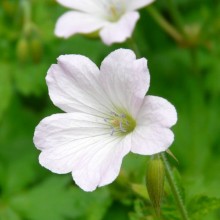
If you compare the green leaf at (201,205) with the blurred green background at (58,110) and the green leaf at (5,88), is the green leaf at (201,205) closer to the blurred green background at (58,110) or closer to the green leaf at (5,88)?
the blurred green background at (58,110)

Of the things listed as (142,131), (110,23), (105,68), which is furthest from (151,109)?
(110,23)

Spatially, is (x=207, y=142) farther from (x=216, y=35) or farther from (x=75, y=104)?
(x=75, y=104)

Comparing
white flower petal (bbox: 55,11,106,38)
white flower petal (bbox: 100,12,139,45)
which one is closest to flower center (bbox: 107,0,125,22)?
white flower petal (bbox: 55,11,106,38)

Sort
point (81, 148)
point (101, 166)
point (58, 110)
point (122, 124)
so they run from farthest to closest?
point (58, 110) → point (122, 124) → point (81, 148) → point (101, 166)

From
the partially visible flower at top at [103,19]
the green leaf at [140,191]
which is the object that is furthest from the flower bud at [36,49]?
the green leaf at [140,191]

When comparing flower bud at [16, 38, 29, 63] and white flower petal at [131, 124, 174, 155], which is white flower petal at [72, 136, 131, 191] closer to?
white flower petal at [131, 124, 174, 155]

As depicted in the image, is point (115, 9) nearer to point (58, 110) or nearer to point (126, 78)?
point (58, 110)

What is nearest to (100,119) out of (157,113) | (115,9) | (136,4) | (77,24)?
(157,113)
